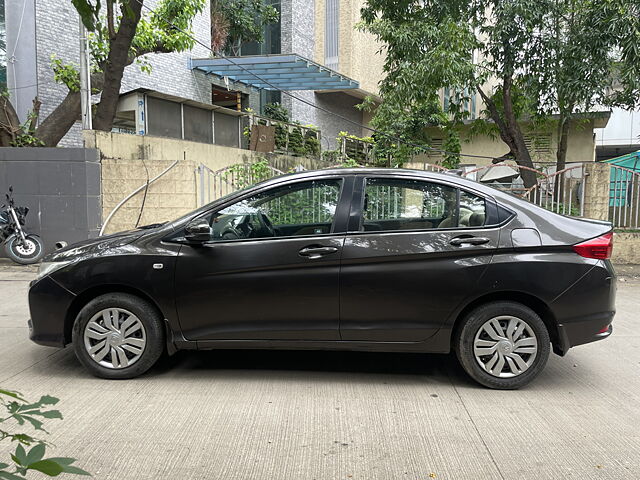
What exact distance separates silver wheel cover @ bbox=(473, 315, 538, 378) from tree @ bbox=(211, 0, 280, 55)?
57.6 ft

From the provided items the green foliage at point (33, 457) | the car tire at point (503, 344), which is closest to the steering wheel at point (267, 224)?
the car tire at point (503, 344)

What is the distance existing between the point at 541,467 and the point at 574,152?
730 inches

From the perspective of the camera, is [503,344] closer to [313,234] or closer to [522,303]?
[522,303]

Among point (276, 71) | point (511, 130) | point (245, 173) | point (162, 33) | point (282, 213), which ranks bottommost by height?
point (282, 213)

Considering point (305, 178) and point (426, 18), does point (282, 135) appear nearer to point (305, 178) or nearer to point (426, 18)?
point (426, 18)

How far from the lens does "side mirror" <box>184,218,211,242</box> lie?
4.41 meters

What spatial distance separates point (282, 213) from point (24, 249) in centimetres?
720

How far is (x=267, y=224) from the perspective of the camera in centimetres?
462

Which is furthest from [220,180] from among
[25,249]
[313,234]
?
[313,234]

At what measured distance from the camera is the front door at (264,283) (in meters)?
4.38

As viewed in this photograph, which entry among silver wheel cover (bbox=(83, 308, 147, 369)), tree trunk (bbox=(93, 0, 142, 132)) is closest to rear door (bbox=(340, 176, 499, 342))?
silver wheel cover (bbox=(83, 308, 147, 369))

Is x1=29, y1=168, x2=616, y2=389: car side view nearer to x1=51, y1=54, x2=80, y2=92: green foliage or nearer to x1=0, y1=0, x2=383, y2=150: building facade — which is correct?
x1=51, y1=54, x2=80, y2=92: green foliage

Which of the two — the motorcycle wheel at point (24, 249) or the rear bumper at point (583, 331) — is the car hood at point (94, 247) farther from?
the motorcycle wheel at point (24, 249)

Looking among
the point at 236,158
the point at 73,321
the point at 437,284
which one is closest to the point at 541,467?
the point at 437,284
